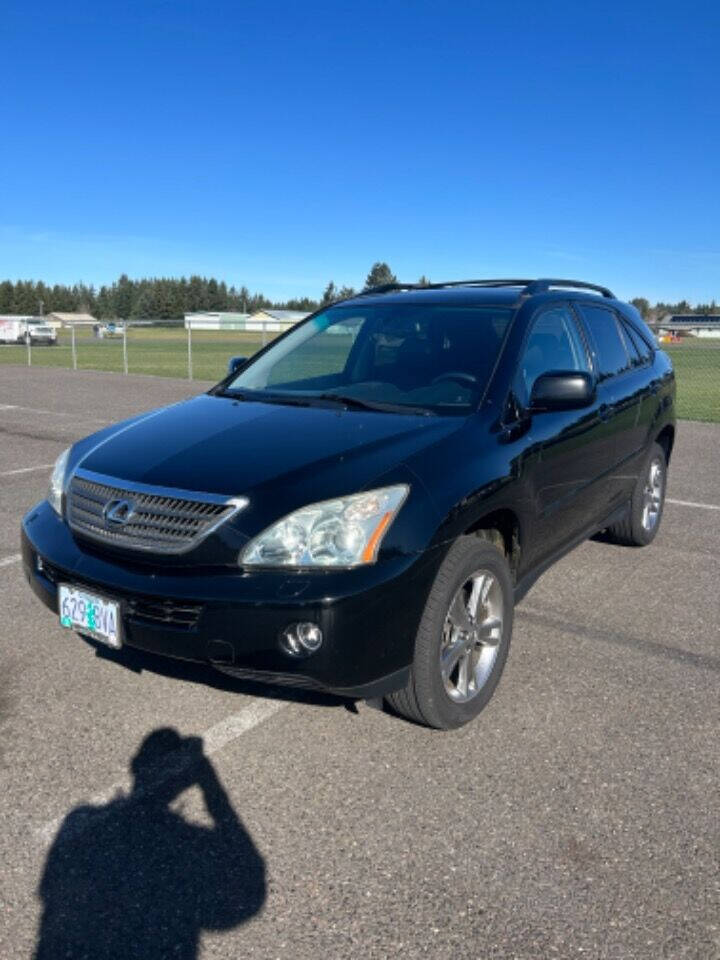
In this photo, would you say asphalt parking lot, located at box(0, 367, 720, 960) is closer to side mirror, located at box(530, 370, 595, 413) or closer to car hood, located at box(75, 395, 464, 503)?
car hood, located at box(75, 395, 464, 503)

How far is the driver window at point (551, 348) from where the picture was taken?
3.73m

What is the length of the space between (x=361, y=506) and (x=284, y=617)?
0.45 m

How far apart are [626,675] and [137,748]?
213 centimetres

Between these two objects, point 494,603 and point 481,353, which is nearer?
point 494,603

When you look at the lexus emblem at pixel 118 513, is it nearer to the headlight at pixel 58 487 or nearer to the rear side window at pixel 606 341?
the headlight at pixel 58 487

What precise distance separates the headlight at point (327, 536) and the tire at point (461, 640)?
334mm

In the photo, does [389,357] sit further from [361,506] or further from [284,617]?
[284,617]

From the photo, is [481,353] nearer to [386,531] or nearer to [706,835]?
[386,531]

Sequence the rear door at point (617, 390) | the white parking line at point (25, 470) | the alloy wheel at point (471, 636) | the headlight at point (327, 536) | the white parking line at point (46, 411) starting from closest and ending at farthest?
the headlight at point (327, 536) → the alloy wheel at point (471, 636) → the rear door at point (617, 390) → the white parking line at point (25, 470) → the white parking line at point (46, 411)

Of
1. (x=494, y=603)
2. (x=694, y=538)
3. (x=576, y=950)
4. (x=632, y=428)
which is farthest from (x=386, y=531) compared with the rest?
(x=694, y=538)

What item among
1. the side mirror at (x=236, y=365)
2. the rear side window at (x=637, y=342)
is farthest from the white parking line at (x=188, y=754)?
the rear side window at (x=637, y=342)

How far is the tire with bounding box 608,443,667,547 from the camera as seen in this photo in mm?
5371

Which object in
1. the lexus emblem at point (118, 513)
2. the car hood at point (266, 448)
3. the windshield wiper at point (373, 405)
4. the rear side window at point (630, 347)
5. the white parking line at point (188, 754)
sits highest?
the rear side window at point (630, 347)

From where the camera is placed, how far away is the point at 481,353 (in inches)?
147
